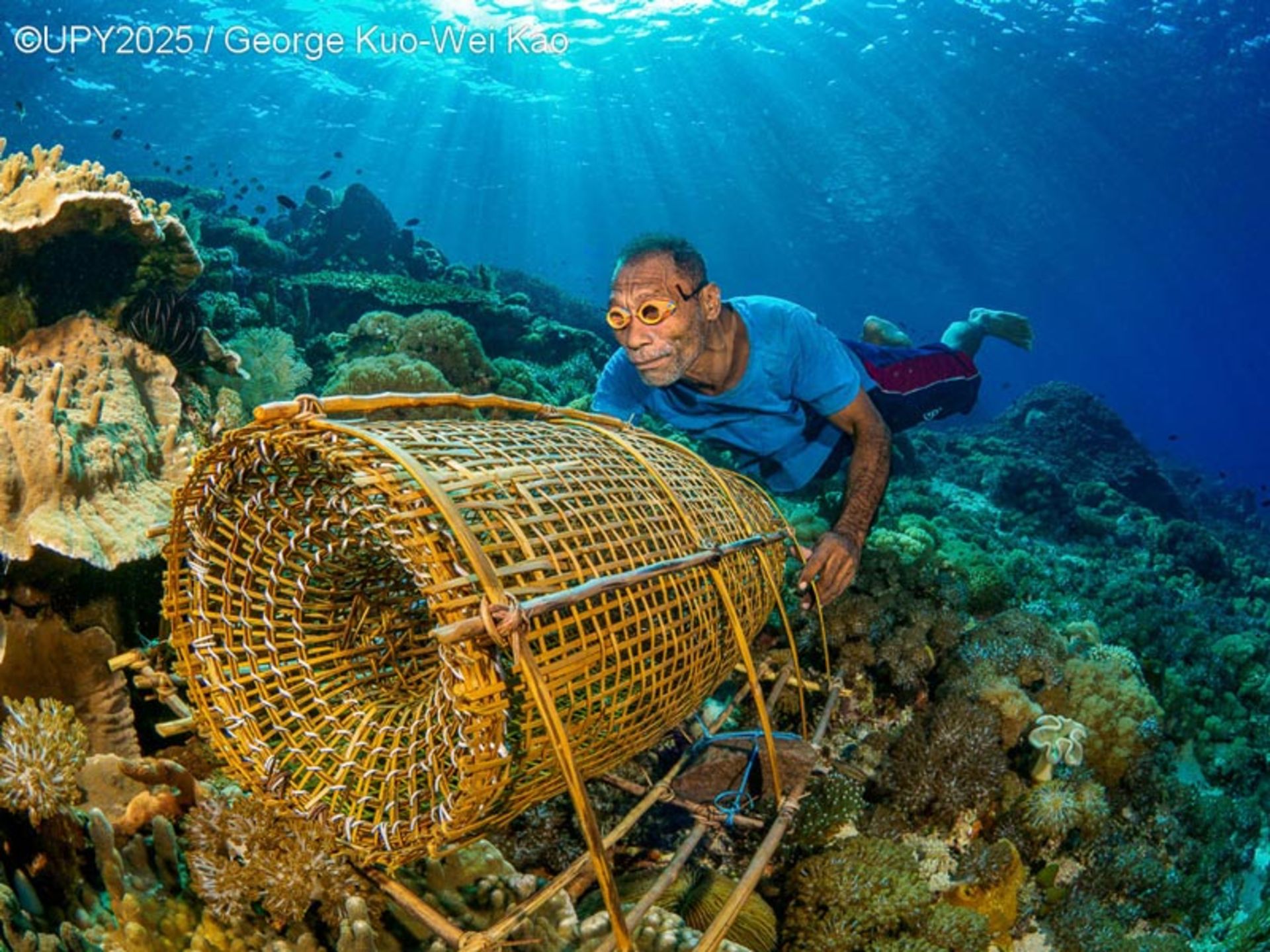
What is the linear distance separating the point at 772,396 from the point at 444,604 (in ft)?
9.87

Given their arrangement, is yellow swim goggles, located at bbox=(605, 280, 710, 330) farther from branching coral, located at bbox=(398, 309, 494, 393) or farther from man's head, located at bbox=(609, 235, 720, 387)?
branching coral, located at bbox=(398, 309, 494, 393)

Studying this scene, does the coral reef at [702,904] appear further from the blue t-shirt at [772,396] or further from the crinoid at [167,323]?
the crinoid at [167,323]

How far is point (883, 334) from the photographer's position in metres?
7.34

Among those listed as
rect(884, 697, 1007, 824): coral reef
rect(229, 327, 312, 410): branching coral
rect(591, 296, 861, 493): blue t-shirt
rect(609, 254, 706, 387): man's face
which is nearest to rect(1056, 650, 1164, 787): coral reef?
rect(884, 697, 1007, 824): coral reef

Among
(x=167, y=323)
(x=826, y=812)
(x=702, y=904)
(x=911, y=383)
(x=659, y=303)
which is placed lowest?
(x=702, y=904)

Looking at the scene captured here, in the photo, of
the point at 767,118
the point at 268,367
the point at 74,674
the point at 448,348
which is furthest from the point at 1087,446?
the point at 767,118

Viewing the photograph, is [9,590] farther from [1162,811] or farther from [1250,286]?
[1250,286]

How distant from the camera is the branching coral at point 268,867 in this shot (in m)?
2.01

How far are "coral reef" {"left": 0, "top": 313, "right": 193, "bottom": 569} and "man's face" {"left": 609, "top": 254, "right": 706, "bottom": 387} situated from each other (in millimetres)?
2431

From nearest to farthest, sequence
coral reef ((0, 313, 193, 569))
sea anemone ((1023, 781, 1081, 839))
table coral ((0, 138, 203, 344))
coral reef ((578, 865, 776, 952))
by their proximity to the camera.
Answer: coral reef ((578, 865, 776, 952)), coral reef ((0, 313, 193, 569)), sea anemone ((1023, 781, 1081, 839)), table coral ((0, 138, 203, 344))

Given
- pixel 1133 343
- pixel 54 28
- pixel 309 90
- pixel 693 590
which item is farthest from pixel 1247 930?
pixel 1133 343

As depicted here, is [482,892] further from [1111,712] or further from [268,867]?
[1111,712]

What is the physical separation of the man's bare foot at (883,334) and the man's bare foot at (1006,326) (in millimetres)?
748

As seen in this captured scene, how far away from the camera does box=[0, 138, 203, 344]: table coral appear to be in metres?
3.56
